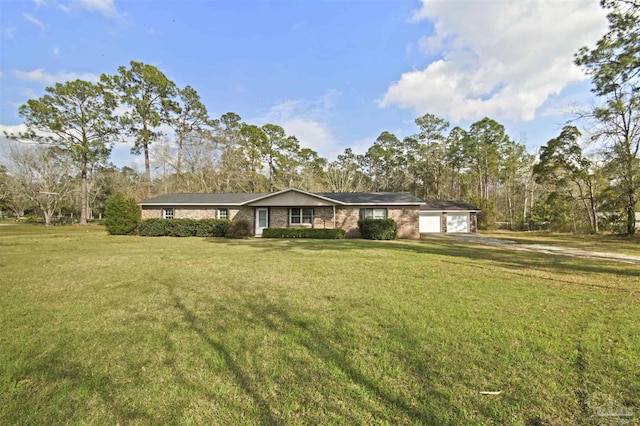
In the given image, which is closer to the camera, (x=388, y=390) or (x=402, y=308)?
(x=388, y=390)

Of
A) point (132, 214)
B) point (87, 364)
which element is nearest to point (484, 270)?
point (87, 364)

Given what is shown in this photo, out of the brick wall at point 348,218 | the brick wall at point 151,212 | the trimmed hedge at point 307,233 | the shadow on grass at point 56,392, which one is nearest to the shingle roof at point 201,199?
the brick wall at point 151,212

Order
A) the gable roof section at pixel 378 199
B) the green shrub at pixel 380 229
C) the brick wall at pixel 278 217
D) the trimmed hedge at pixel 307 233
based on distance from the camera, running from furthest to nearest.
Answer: the brick wall at pixel 278 217, the gable roof section at pixel 378 199, the trimmed hedge at pixel 307 233, the green shrub at pixel 380 229

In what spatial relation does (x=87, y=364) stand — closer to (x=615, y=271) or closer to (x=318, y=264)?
(x=318, y=264)

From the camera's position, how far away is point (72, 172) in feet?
125

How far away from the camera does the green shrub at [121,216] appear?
18.7 meters

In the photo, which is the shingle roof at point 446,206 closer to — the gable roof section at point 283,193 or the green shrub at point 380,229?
the green shrub at point 380,229

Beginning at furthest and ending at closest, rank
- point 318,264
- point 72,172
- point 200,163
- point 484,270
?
point 72,172, point 200,163, point 318,264, point 484,270

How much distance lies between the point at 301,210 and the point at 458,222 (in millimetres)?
14462

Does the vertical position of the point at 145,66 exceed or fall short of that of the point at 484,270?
it exceeds it

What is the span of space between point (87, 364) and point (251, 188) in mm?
34551

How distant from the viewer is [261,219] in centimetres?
2000

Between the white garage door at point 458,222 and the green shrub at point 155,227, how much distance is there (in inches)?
876

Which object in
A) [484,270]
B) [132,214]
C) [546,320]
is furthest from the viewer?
[132,214]
